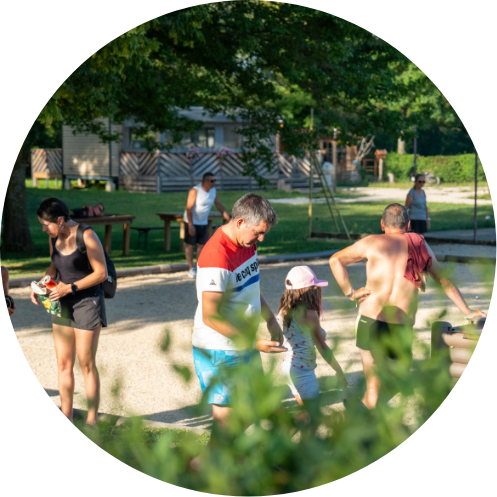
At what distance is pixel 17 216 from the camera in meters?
15.5

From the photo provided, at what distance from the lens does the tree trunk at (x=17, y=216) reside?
15414 millimetres

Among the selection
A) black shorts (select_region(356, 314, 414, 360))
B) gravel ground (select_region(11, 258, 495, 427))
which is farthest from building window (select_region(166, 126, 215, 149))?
black shorts (select_region(356, 314, 414, 360))

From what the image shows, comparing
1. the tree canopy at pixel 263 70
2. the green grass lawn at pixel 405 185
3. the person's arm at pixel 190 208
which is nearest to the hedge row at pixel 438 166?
the green grass lawn at pixel 405 185

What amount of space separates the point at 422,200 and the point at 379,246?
8431 mm

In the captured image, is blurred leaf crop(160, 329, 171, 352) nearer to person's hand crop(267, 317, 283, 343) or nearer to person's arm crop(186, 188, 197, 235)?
person's hand crop(267, 317, 283, 343)

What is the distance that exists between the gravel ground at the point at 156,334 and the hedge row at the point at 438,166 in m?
36.5

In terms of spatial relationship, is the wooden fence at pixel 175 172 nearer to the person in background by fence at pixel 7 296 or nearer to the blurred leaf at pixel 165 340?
the person in background by fence at pixel 7 296

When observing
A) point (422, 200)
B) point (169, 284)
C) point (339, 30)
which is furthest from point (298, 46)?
point (169, 284)

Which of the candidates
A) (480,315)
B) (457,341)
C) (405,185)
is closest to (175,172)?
(405,185)

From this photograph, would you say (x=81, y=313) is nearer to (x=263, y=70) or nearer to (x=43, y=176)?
(x=263, y=70)

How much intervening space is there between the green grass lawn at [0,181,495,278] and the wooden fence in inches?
63.2

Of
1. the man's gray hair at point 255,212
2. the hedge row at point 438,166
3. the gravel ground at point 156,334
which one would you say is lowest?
the gravel ground at point 156,334

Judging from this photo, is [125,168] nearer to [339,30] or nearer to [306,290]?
[339,30]

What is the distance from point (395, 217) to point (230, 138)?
39.2 m
